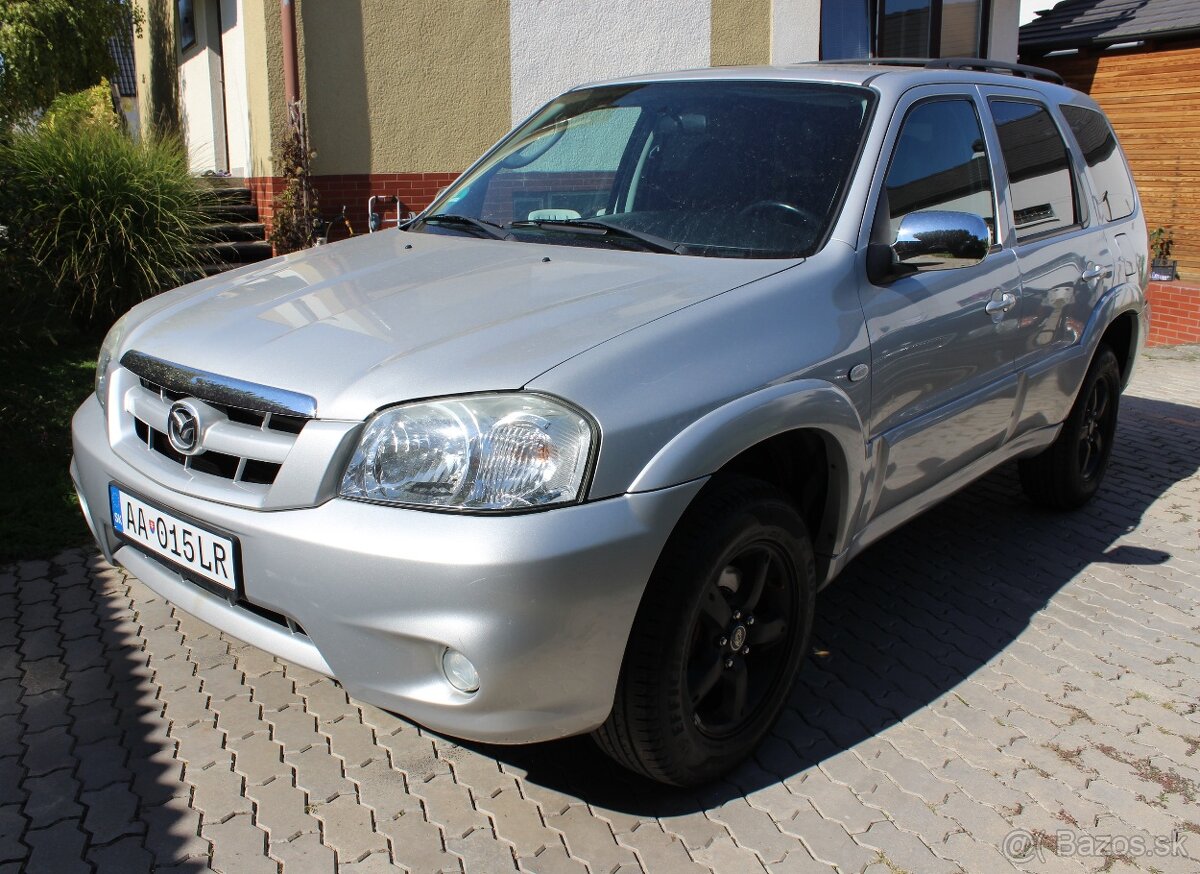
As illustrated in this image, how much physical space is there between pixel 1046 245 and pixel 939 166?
773 millimetres

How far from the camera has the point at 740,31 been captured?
11.1 meters

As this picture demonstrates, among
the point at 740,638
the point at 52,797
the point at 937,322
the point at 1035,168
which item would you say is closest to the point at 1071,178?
the point at 1035,168

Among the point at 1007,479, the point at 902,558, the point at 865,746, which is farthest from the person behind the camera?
the point at 1007,479

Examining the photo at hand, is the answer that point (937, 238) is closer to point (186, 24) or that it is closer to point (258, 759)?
point (258, 759)

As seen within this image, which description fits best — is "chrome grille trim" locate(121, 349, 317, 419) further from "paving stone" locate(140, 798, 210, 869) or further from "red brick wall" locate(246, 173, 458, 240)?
"red brick wall" locate(246, 173, 458, 240)

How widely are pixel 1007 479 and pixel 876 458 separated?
9.52ft

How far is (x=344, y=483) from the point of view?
233 cm

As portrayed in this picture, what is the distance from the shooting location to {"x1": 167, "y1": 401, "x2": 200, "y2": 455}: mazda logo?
2584 millimetres

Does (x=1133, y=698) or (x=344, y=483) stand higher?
(x=344, y=483)

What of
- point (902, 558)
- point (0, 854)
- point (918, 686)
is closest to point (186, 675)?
point (0, 854)

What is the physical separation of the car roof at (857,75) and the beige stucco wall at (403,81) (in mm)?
5472

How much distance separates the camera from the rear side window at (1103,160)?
184 inches

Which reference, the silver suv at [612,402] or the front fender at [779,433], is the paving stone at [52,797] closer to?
the silver suv at [612,402]

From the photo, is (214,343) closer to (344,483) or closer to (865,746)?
(344,483)
